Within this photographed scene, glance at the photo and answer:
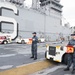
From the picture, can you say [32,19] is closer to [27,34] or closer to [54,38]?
[27,34]

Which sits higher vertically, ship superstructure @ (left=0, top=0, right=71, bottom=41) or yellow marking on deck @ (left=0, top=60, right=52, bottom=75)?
ship superstructure @ (left=0, top=0, right=71, bottom=41)

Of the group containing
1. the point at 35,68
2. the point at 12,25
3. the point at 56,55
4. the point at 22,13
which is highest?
the point at 22,13

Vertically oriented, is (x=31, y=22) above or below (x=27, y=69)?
above

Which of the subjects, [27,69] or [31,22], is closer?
[27,69]

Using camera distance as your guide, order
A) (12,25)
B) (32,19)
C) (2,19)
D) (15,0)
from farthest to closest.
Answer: (15,0) → (32,19) → (12,25) → (2,19)

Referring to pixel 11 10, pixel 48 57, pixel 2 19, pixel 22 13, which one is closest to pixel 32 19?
pixel 22 13

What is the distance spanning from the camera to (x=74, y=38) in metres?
6.24

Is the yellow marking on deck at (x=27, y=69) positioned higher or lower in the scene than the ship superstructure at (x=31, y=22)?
lower

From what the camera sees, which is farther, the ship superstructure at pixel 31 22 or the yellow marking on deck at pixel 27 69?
the ship superstructure at pixel 31 22

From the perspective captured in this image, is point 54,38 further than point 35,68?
Yes

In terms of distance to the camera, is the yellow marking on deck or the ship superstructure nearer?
the yellow marking on deck

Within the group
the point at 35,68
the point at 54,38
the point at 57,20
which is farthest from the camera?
the point at 57,20

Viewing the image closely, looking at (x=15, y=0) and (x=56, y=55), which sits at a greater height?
(x=15, y=0)

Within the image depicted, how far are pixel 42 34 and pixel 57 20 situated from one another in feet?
49.7
